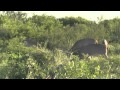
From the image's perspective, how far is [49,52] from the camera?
333 inches

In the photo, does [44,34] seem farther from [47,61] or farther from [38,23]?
[47,61]

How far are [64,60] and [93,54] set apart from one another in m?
4.58

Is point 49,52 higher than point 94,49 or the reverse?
the reverse

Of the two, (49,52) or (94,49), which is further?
(94,49)

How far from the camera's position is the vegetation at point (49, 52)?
203 inches

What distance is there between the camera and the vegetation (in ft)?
16.9

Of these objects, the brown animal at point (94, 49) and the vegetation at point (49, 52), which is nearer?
the vegetation at point (49, 52)

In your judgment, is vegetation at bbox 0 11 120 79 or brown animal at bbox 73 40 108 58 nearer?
vegetation at bbox 0 11 120 79
